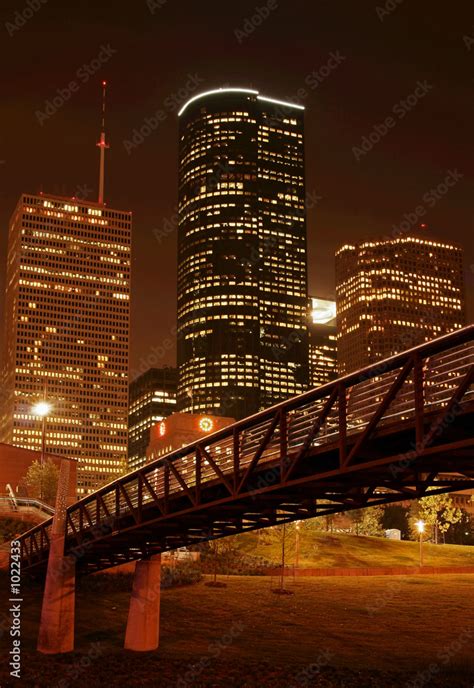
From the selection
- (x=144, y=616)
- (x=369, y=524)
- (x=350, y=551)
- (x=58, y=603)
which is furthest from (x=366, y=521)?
(x=58, y=603)

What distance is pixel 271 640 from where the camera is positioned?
4122 centimetres

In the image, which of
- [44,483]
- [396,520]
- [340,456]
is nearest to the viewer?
[340,456]

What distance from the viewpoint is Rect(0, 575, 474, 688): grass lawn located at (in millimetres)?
33156

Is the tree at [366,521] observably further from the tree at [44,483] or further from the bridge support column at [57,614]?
the bridge support column at [57,614]

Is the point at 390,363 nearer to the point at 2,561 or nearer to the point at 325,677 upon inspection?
the point at 325,677

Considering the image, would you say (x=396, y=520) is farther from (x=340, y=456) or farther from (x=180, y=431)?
(x=340, y=456)

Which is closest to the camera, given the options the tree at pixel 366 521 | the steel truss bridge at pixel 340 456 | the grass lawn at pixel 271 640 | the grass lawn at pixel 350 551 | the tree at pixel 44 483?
the steel truss bridge at pixel 340 456

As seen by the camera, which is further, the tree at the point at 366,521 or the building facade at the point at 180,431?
the building facade at the point at 180,431

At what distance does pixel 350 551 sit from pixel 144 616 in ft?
180

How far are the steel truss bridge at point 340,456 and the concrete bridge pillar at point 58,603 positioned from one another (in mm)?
1212


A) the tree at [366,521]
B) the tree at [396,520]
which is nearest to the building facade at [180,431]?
the tree at [396,520]

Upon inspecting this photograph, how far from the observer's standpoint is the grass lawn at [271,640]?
109 ft

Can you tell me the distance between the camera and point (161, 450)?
164625 millimetres

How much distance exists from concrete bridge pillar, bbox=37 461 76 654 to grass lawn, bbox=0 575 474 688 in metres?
0.71
